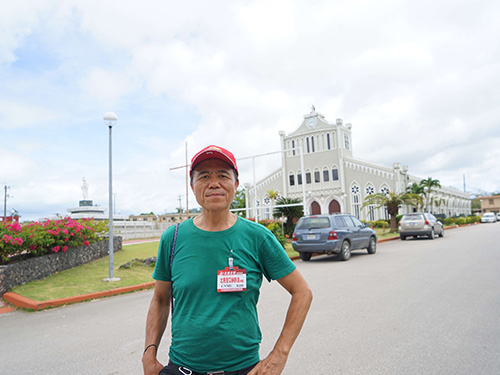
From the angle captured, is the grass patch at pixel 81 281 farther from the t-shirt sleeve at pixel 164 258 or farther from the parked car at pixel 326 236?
the t-shirt sleeve at pixel 164 258

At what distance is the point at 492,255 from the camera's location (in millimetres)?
14062

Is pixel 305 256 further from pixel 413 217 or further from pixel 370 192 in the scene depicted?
pixel 370 192

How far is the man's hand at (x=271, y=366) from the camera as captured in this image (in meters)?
1.90

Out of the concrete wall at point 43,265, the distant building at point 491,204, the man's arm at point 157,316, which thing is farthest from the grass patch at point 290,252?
the distant building at point 491,204

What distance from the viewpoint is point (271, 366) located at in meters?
1.92

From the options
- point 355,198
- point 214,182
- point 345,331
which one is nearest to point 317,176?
point 355,198

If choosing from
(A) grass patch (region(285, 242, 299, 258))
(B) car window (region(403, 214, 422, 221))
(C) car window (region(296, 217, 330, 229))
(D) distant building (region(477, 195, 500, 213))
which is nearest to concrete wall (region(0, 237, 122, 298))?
(C) car window (region(296, 217, 330, 229))

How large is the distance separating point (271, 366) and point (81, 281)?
29.4 ft

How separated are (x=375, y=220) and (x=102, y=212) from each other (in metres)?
27.4

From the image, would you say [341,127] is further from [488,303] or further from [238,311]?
[238,311]

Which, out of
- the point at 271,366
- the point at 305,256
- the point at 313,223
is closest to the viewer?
the point at 271,366

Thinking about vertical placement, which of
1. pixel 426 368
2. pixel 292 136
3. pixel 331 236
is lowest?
pixel 426 368

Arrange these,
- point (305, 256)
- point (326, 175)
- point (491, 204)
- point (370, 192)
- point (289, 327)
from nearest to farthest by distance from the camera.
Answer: point (289, 327) → point (305, 256) → point (370, 192) → point (326, 175) → point (491, 204)

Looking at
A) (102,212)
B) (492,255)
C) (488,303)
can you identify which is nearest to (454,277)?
(488,303)
